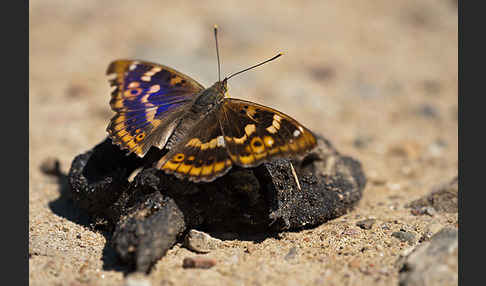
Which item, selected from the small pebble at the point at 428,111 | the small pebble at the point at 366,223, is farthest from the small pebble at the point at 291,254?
the small pebble at the point at 428,111

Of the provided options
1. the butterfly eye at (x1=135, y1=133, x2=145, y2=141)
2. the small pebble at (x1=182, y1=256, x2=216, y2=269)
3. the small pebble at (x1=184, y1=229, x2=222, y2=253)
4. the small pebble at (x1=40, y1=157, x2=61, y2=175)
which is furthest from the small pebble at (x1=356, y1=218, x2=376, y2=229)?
the small pebble at (x1=40, y1=157, x2=61, y2=175)

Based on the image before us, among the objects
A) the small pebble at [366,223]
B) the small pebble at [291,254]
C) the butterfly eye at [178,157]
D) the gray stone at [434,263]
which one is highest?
the butterfly eye at [178,157]

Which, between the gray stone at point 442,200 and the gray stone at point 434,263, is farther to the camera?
the gray stone at point 442,200

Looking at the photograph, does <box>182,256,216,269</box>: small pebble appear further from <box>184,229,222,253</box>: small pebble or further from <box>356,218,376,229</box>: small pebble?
<box>356,218,376,229</box>: small pebble

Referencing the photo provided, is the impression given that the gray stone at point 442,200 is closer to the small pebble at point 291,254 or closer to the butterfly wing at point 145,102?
the small pebble at point 291,254

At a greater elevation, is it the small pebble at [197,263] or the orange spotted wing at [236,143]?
the orange spotted wing at [236,143]
